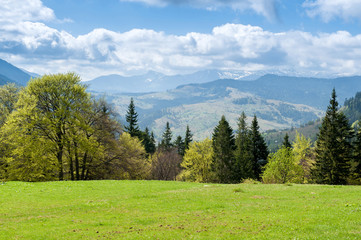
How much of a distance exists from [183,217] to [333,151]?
46.3m

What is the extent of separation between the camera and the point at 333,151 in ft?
179

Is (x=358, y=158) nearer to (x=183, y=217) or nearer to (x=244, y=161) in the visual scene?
(x=244, y=161)

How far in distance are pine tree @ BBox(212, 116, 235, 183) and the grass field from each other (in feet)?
137

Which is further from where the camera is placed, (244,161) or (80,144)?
(244,161)

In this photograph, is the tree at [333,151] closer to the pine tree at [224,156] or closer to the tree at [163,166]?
the pine tree at [224,156]

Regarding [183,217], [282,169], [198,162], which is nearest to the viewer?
[183,217]

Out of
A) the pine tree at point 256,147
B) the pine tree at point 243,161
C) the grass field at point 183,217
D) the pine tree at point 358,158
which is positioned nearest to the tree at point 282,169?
the pine tree at point 358,158

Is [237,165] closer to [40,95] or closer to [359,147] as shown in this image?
[359,147]

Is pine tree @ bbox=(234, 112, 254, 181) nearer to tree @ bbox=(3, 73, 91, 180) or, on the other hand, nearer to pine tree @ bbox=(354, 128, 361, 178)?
pine tree @ bbox=(354, 128, 361, 178)

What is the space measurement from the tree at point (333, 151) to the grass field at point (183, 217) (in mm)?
29438

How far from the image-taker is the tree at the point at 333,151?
53906 mm

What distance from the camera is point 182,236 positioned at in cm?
1475

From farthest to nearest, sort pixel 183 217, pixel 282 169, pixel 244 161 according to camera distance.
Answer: pixel 244 161 → pixel 282 169 → pixel 183 217

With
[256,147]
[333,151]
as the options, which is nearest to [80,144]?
[256,147]
